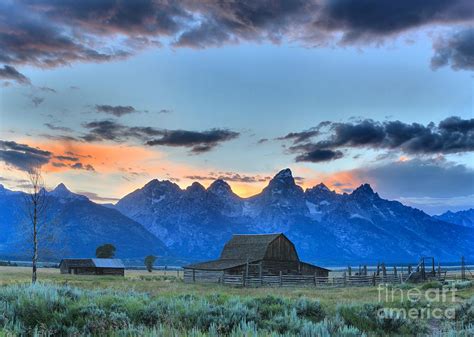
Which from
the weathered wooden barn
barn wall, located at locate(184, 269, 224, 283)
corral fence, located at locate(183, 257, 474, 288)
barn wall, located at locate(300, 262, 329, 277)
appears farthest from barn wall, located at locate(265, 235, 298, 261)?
the weathered wooden barn

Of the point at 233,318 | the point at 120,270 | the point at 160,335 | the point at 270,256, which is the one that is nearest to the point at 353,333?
the point at 233,318

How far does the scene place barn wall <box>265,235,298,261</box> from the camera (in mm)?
53531

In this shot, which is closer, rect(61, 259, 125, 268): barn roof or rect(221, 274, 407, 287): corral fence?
rect(221, 274, 407, 287): corral fence

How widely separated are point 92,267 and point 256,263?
1590 inches

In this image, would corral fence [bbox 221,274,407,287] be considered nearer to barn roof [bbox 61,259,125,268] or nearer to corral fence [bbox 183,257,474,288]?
corral fence [bbox 183,257,474,288]

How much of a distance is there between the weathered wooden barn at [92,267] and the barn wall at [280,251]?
37911mm

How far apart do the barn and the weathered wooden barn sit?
1238 inches

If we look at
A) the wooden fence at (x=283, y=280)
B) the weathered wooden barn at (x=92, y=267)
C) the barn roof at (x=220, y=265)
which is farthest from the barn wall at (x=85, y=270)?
the barn roof at (x=220, y=265)

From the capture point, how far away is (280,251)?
54781 millimetres

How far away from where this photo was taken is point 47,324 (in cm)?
872

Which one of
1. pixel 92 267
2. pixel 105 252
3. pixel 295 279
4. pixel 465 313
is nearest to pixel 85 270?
pixel 92 267

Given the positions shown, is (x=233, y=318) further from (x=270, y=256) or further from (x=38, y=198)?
(x=270, y=256)

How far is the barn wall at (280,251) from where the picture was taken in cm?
5353

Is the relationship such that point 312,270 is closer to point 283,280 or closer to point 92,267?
point 283,280
